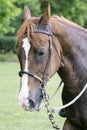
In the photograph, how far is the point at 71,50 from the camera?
5418 millimetres

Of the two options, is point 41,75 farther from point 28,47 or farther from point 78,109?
point 78,109

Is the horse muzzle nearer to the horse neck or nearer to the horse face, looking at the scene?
the horse face

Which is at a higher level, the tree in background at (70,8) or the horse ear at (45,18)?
the horse ear at (45,18)

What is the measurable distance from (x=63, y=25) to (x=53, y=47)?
1.38ft

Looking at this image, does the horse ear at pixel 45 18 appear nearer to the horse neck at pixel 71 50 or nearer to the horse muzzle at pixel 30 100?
the horse neck at pixel 71 50

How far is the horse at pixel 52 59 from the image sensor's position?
16.0ft

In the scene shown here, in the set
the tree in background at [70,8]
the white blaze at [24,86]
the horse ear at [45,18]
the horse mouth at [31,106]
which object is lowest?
the tree in background at [70,8]

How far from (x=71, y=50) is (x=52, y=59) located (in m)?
0.43

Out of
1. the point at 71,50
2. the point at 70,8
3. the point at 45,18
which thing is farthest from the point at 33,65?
the point at 70,8

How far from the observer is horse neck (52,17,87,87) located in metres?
5.33

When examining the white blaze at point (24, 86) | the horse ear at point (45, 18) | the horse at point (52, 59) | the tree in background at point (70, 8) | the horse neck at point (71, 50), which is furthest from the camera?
the tree in background at point (70, 8)

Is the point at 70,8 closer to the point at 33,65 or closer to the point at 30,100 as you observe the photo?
the point at 33,65

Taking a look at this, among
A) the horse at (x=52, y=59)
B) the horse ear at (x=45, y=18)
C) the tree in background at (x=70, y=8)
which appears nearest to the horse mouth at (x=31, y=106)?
the horse at (x=52, y=59)

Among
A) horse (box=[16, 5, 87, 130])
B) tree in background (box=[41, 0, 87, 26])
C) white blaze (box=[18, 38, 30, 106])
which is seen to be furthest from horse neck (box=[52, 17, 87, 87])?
tree in background (box=[41, 0, 87, 26])
